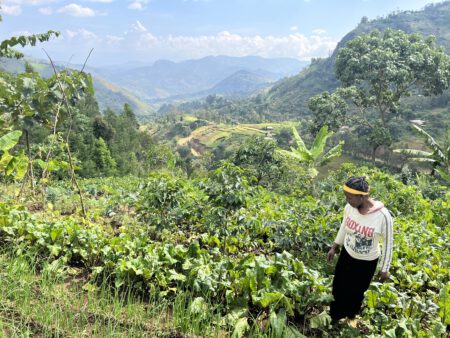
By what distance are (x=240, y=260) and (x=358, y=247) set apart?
1341mm

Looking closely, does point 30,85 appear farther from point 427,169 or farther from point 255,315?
point 427,169

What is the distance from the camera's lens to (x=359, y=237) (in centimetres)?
310

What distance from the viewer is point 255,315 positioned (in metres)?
3.31

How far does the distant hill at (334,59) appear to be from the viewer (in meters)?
94.8

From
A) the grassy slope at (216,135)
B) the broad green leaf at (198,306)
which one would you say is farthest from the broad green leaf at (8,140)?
the grassy slope at (216,135)

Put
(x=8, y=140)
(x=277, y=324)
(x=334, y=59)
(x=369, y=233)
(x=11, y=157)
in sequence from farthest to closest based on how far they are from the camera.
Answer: (x=334, y=59)
(x=11, y=157)
(x=8, y=140)
(x=369, y=233)
(x=277, y=324)

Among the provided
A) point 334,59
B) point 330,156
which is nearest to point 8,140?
point 330,156

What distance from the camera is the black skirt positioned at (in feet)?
10.4

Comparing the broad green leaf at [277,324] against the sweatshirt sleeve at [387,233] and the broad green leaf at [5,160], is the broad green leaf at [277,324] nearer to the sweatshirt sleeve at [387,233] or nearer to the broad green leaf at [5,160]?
the sweatshirt sleeve at [387,233]

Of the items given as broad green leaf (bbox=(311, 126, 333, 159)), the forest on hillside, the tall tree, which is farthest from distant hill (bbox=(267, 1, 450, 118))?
the forest on hillside

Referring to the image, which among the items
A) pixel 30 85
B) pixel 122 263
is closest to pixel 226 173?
pixel 122 263

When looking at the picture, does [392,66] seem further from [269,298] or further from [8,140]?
[8,140]

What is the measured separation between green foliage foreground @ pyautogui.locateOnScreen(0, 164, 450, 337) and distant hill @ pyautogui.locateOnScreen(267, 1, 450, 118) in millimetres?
84093

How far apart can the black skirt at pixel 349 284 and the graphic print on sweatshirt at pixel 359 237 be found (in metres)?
0.12
